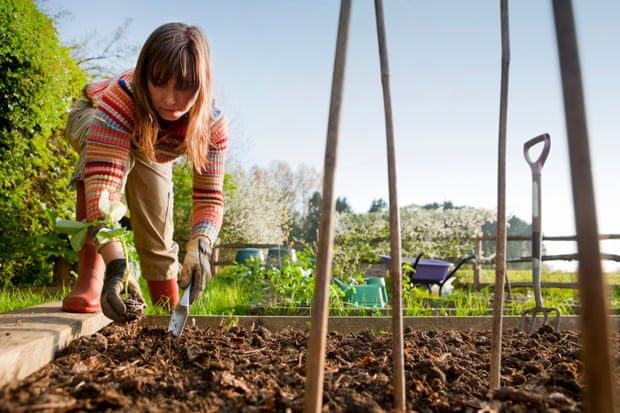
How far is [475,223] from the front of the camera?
10.2 m

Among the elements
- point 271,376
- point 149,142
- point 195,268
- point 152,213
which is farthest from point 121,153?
point 271,376

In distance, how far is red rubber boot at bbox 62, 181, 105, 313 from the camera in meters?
1.91

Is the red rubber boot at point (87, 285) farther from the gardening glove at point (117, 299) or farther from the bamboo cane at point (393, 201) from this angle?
the bamboo cane at point (393, 201)

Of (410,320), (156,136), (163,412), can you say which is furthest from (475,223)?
(163,412)

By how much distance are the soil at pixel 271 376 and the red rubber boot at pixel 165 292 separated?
0.79m

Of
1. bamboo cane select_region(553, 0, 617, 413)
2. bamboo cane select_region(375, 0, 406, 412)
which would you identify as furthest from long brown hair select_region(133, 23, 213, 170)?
bamboo cane select_region(553, 0, 617, 413)

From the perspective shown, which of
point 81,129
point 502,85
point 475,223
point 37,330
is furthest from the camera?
point 475,223

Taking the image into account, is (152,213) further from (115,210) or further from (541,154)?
(541,154)

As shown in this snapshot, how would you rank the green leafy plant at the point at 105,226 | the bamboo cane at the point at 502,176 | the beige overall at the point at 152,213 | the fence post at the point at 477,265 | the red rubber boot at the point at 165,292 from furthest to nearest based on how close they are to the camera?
1. the fence post at the point at 477,265
2. the red rubber boot at the point at 165,292
3. the beige overall at the point at 152,213
4. the green leafy plant at the point at 105,226
5. the bamboo cane at the point at 502,176

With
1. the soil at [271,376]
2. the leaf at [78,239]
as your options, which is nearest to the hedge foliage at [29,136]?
the leaf at [78,239]

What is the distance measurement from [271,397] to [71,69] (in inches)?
194

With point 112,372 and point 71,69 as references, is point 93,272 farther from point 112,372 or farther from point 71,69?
point 71,69

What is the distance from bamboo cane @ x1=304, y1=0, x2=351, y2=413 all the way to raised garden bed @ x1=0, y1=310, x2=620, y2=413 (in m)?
0.24

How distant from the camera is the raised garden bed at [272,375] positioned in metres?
1.00
